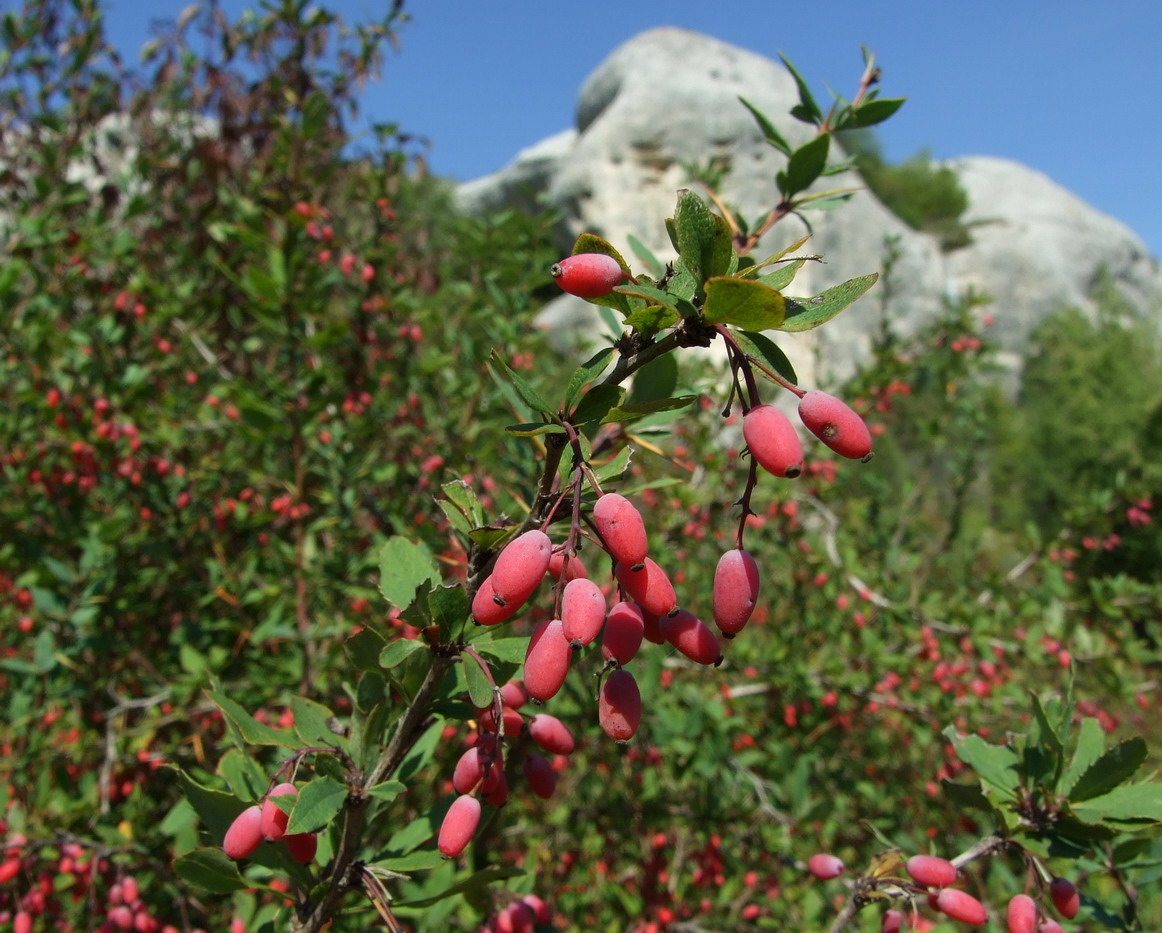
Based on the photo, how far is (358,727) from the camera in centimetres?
70

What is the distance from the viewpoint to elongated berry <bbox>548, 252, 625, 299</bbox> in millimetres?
540

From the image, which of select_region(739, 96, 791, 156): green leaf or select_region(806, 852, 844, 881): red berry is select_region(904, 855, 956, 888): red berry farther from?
select_region(739, 96, 791, 156): green leaf

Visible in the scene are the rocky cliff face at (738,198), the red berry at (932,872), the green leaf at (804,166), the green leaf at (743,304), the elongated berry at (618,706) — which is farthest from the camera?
the rocky cliff face at (738,198)

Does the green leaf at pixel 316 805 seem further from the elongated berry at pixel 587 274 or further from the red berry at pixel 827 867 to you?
the red berry at pixel 827 867

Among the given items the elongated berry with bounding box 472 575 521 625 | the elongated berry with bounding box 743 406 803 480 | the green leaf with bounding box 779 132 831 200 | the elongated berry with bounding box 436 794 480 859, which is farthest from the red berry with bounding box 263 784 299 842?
the green leaf with bounding box 779 132 831 200

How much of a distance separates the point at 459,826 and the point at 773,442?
0.42m

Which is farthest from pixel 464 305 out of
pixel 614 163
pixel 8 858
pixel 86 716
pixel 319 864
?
pixel 614 163

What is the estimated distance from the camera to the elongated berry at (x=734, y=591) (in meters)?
0.60

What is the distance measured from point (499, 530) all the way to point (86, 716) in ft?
6.99

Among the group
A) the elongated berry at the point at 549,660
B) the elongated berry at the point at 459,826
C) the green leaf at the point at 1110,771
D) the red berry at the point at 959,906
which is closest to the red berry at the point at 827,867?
the red berry at the point at 959,906

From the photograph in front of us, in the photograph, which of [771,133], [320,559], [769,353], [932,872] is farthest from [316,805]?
[320,559]

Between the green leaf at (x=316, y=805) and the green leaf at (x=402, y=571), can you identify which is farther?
the green leaf at (x=402, y=571)

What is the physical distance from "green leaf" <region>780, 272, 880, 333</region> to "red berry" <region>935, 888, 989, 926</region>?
2.16 ft

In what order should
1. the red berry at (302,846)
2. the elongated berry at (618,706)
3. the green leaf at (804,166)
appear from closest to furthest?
the elongated berry at (618,706) → the red berry at (302,846) → the green leaf at (804,166)
